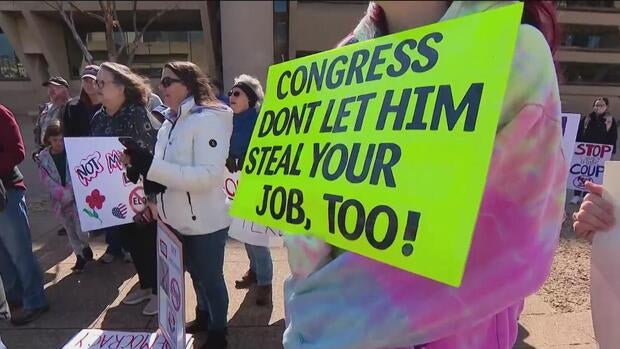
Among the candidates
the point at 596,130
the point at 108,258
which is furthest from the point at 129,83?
the point at 596,130

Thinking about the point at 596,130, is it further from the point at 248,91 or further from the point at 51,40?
the point at 51,40

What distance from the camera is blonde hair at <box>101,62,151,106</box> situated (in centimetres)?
338

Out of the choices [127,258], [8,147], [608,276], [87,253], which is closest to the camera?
[608,276]

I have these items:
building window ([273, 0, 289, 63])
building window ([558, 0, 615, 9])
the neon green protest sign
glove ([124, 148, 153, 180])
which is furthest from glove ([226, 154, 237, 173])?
building window ([558, 0, 615, 9])

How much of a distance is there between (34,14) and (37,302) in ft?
64.4

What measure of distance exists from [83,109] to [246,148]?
6.07 feet

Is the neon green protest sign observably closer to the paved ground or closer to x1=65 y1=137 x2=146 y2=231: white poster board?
the paved ground

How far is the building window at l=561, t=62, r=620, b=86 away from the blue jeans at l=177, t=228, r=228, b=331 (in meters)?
23.9

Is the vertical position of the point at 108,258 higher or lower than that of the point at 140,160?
lower

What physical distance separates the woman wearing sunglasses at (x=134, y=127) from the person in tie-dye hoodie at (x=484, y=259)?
7.78 feet

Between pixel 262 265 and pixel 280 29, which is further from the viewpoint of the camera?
pixel 280 29

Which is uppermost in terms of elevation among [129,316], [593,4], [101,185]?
[593,4]

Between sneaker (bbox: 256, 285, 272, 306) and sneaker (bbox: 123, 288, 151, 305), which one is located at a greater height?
sneaker (bbox: 256, 285, 272, 306)

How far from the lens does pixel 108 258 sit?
4621 millimetres
